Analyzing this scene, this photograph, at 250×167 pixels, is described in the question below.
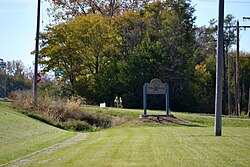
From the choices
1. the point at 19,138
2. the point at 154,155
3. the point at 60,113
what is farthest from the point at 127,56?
the point at 154,155

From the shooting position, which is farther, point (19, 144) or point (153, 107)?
point (153, 107)

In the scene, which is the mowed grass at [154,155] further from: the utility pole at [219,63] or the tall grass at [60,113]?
the tall grass at [60,113]

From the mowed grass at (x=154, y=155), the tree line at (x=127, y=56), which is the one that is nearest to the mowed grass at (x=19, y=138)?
the mowed grass at (x=154, y=155)

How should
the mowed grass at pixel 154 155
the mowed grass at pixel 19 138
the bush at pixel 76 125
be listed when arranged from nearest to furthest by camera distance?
the mowed grass at pixel 154 155
the mowed grass at pixel 19 138
the bush at pixel 76 125

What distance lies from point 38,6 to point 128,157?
27.6 meters

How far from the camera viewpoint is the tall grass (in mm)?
34909

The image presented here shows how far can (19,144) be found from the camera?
63.0 feet

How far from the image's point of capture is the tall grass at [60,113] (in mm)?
34909

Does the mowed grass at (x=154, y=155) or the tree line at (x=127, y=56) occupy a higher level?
the tree line at (x=127, y=56)

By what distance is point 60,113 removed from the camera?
37188 mm

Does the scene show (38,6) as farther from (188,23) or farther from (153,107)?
(188,23)

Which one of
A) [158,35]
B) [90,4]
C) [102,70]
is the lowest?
[102,70]

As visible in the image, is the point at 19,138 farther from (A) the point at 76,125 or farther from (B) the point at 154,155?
(A) the point at 76,125

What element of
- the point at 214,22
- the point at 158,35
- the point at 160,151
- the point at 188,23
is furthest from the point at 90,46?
the point at 160,151
